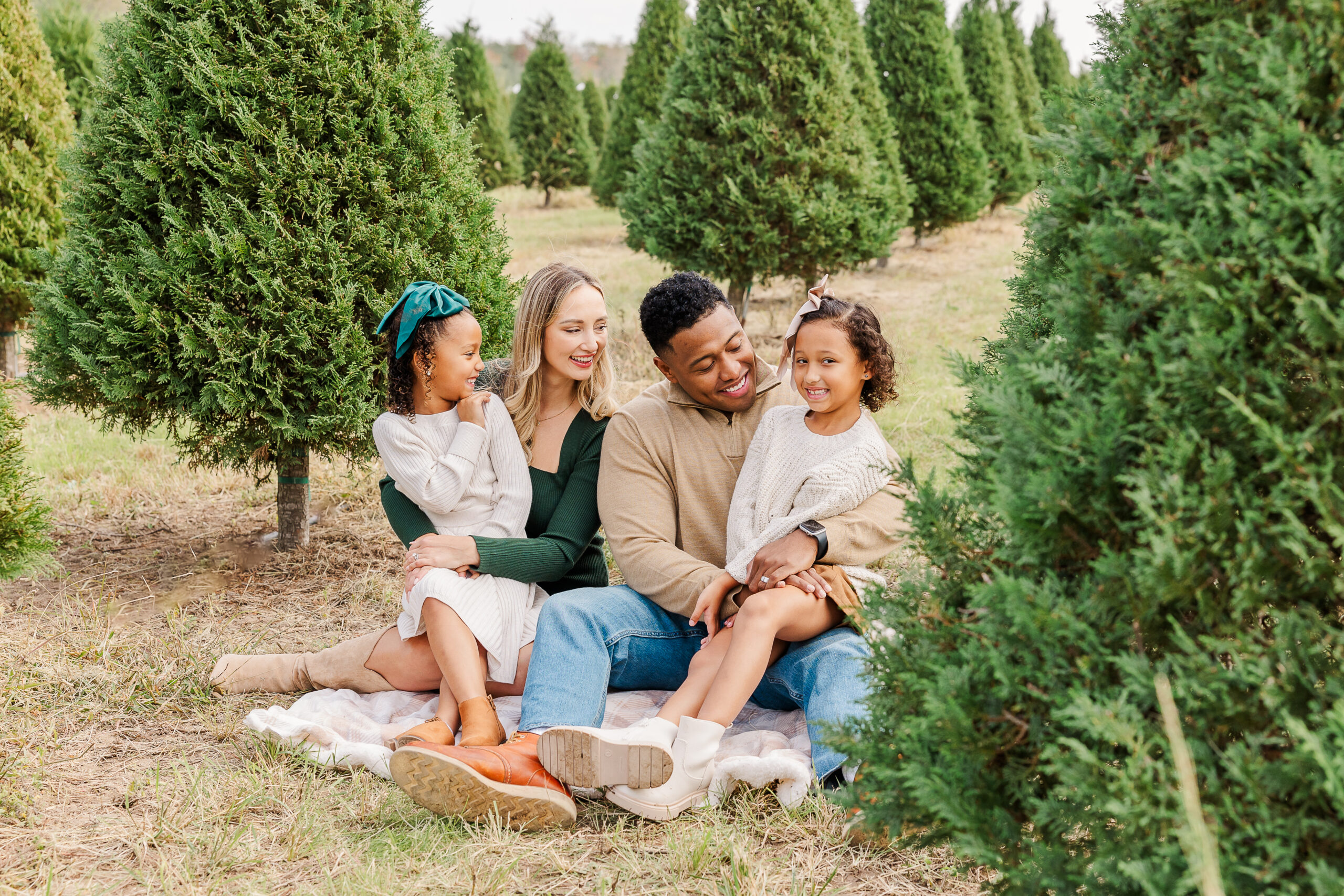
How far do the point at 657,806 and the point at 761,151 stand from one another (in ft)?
20.6

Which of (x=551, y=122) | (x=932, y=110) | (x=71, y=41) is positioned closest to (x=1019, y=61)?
(x=932, y=110)

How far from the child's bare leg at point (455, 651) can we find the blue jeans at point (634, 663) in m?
0.16

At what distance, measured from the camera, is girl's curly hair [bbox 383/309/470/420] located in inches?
125

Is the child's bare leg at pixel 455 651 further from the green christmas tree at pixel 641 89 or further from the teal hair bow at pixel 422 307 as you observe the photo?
the green christmas tree at pixel 641 89

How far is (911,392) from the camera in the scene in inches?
273

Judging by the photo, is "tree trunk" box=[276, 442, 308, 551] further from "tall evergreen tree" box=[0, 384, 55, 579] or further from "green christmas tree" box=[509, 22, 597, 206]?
"green christmas tree" box=[509, 22, 597, 206]

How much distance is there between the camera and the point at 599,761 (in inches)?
92.7

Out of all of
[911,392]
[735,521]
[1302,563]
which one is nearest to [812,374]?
[735,521]

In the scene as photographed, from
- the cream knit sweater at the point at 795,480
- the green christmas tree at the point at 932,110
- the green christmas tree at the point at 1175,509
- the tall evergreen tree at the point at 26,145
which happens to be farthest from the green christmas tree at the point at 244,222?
the green christmas tree at the point at 932,110

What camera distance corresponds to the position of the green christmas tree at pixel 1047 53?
Answer: 2233 centimetres

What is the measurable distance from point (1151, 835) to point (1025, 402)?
0.64 m

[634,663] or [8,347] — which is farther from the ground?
[8,347]

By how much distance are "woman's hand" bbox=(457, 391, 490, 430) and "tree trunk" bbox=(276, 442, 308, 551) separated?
4.72 ft

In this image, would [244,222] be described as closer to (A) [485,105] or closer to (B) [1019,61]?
(A) [485,105]
